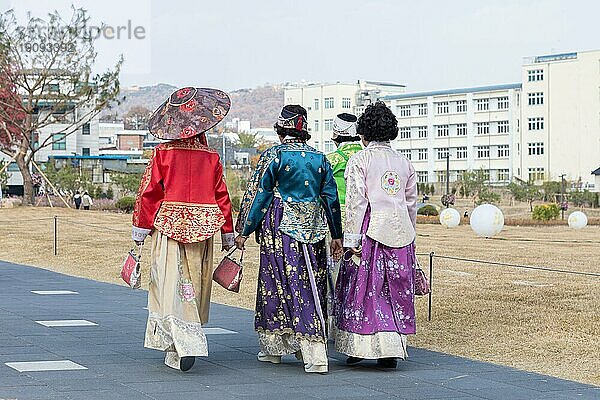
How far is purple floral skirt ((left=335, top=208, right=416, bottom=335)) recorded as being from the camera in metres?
7.61

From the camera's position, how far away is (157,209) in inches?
297

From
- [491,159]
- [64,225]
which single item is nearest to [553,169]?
[491,159]

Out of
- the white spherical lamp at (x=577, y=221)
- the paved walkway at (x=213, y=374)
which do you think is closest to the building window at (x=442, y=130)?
the white spherical lamp at (x=577, y=221)

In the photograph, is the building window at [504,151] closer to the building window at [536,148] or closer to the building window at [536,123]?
the building window at [536,148]

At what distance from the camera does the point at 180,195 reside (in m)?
7.55

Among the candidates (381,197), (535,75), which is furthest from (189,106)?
(535,75)

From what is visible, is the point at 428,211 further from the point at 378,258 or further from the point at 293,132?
the point at 378,258

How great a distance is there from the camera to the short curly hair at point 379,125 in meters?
7.92

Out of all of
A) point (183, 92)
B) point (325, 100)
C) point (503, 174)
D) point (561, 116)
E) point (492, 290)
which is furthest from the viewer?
point (325, 100)

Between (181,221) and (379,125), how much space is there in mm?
1653

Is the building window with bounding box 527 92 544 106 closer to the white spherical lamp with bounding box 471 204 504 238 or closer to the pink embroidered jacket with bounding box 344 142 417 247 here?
the white spherical lamp with bounding box 471 204 504 238

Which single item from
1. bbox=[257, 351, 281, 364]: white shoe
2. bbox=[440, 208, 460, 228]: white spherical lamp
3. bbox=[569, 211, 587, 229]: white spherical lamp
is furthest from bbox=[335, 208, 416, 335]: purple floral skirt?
bbox=[569, 211, 587, 229]: white spherical lamp

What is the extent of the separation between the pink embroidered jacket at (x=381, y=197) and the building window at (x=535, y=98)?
79.9 meters

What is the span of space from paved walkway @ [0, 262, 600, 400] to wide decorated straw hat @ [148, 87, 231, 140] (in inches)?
66.1
